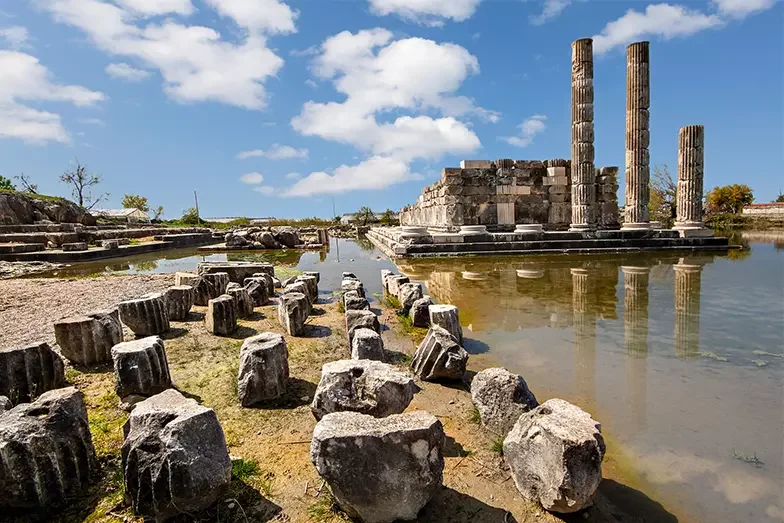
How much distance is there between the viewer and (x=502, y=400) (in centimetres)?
253

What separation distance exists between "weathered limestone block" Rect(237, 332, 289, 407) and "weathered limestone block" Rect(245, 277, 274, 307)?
10.8ft

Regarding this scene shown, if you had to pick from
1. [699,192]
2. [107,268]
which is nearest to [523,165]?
[699,192]

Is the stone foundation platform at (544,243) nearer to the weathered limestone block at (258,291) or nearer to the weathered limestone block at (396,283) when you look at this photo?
the weathered limestone block at (396,283)

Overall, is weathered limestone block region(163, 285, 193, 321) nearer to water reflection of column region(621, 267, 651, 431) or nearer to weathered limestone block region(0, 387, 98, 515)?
weathered limestone block region(0, 387, 98, 515)

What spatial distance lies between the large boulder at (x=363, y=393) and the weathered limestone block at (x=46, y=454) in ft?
3.94

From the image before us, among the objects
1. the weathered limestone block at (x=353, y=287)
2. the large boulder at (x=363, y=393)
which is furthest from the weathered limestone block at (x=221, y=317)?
the large boulder at (x=363, y=393)

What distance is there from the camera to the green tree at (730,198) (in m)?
36.9

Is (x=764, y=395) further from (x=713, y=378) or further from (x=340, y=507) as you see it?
(x=340, y=507)

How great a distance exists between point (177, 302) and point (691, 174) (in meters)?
16.5

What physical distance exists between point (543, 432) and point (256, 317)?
442cm

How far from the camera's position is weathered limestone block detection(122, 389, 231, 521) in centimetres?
188

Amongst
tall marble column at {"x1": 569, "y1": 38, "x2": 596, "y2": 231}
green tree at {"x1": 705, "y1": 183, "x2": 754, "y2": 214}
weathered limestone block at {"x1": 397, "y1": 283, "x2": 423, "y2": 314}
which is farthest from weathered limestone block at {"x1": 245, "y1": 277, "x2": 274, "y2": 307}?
green tree at {"x1": 705, "y1": 183, "x2": 754, "y2": 214}

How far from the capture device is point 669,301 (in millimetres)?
5855

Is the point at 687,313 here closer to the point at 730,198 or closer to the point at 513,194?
the point at 513,194
